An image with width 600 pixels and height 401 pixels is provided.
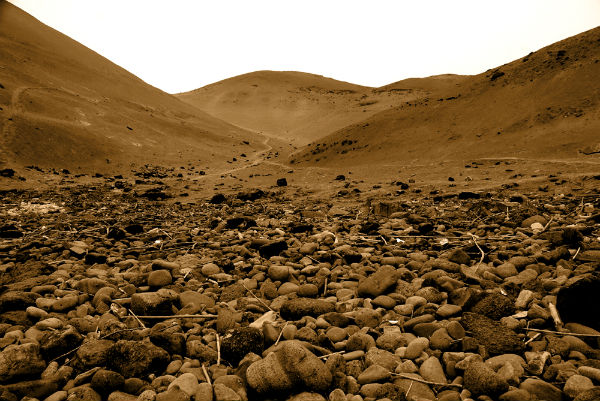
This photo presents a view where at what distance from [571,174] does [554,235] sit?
22.6 feet

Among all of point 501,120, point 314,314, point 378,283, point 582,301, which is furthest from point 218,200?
point 501,120

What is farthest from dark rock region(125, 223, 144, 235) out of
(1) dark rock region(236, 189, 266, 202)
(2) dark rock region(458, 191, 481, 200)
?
(2) dark rock region(458, 191, 481, 200)

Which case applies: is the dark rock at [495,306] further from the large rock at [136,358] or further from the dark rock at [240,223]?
the dark rock at [240,223]

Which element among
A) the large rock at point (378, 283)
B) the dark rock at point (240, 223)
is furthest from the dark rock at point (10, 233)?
the large rock at point (378, 283)

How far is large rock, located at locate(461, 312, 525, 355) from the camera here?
2.11 meters

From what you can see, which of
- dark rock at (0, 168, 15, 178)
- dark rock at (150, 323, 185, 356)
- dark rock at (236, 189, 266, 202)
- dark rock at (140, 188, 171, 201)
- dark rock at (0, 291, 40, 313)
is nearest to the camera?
dark rock at (150, 323, 185, 356)

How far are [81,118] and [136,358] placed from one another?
2445cm

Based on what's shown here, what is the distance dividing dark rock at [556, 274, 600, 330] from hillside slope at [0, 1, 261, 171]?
56.1 ft

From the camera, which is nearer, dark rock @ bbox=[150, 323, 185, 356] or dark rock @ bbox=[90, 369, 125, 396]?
dark rock @ bbox=[90, 369, 125, 396]

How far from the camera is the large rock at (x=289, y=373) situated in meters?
1.89

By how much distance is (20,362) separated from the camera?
2004 millimetres

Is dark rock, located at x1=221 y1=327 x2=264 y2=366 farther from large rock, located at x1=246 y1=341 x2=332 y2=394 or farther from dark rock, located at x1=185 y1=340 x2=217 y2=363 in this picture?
large rock, located at x1=246 y1=341 x2=332 y2=394

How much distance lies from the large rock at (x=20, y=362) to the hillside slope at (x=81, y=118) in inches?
585

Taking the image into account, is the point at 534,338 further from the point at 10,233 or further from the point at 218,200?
the point at 218,200
